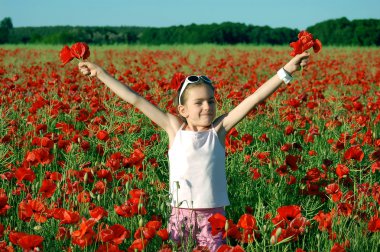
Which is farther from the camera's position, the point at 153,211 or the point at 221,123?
the point at 153,211

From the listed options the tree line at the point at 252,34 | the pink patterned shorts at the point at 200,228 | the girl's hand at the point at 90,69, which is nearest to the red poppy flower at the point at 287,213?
the pink patterned shorts at the point at 200,228

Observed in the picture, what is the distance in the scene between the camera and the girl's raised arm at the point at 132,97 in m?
2.40

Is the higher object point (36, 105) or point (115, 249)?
point (36, 105)

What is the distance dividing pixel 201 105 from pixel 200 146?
179 millimetres

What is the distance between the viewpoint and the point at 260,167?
10.5 feet

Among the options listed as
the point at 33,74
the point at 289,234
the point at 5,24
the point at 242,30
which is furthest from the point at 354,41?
the point at 5,24

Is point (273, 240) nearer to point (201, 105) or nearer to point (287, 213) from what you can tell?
point (287, 213)

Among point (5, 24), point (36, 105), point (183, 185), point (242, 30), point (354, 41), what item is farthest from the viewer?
point (5, 24)

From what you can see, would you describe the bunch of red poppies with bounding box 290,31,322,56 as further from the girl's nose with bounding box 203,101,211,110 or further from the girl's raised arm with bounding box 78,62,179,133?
the girl's raised arm with bounding box 78,62,179,133

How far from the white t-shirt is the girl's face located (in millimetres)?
55

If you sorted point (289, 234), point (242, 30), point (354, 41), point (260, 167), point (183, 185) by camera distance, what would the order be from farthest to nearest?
point (242, 30) < point (354, 41) < point (260, 167) < point (183, 185) < point (289, 234)

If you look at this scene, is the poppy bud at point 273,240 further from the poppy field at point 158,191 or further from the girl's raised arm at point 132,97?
the girl's raised arm at point 132,97

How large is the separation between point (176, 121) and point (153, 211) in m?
0.49

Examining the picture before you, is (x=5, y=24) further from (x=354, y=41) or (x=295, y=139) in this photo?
(x=295, y=139)
